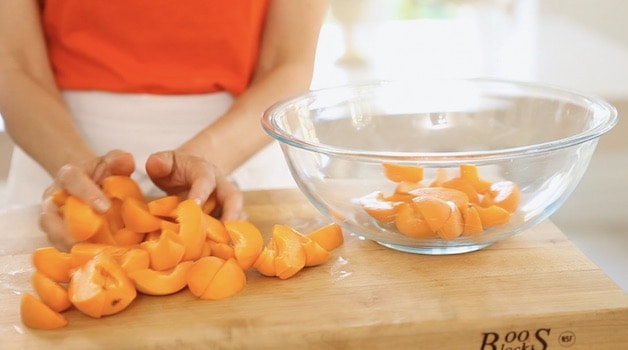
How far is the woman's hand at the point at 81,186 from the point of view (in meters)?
1.01

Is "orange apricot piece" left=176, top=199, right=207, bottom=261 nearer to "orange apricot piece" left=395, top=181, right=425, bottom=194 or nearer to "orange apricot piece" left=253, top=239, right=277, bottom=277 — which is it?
"orange apricot piece" left=253, top=239, right=277, bottom=277

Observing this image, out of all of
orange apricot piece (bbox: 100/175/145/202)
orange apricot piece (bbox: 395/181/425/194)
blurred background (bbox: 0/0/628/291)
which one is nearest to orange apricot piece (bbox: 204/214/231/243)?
orange apricot piece (bbox: 100/175/145/202)

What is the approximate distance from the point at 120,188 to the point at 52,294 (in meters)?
0.21

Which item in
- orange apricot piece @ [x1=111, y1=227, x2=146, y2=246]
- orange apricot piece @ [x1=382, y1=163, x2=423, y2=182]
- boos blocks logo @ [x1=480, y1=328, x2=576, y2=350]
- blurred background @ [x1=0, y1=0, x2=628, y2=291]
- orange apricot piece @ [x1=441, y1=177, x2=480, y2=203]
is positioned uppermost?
orange apricot piece @ [x1=382, y1=163, x2=423, y2=182]

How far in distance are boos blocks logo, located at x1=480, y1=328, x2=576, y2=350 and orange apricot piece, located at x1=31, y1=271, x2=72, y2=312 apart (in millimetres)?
425

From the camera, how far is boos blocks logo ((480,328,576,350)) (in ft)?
2.83

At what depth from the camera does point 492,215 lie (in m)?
0.98

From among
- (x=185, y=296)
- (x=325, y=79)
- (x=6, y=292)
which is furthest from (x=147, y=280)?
(x=325, y=79)

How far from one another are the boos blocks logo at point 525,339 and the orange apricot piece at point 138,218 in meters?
0.39

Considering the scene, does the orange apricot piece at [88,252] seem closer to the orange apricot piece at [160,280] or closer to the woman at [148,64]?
the orange apricot piece at [160,280]

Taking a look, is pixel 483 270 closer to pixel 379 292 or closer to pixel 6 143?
pixel 379 292

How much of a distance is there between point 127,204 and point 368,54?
2040 millimetres

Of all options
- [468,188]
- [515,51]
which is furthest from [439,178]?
[515,51]

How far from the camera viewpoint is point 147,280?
2.95 feet
